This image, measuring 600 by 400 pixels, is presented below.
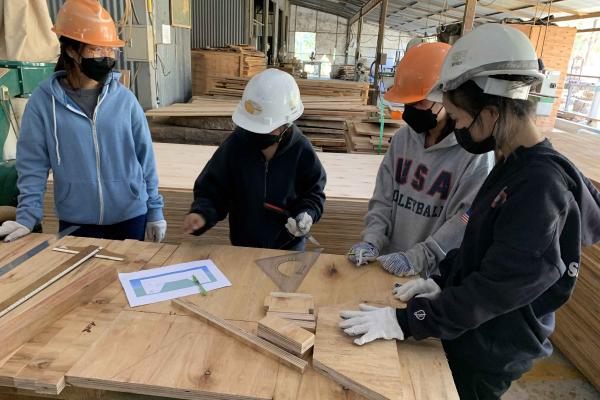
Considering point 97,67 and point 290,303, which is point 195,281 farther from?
point 97,67

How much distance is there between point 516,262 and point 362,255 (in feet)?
2.68

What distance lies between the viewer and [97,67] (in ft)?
6.96

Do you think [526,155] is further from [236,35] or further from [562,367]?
[236,35]

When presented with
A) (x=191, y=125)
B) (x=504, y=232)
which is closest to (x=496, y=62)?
(x=504, y=232)

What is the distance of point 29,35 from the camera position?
11.6 feet

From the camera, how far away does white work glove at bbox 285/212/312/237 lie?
205cm

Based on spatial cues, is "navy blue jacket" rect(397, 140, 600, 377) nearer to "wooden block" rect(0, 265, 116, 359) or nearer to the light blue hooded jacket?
"wooden block" rect(0, 265, 116, 359)

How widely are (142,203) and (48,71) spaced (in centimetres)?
191

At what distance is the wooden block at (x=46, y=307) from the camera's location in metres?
1.24

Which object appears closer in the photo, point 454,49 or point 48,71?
→ point 454,49

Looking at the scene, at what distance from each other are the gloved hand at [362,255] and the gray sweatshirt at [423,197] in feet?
0.31

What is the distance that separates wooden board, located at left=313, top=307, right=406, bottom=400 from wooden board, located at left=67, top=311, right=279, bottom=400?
155mm

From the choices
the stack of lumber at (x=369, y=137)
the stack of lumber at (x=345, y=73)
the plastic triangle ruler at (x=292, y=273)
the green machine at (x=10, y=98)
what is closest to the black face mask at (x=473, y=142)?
the plastic triangle ruler at (x=292, y=273)

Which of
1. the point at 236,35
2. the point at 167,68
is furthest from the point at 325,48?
the point at 167,68
